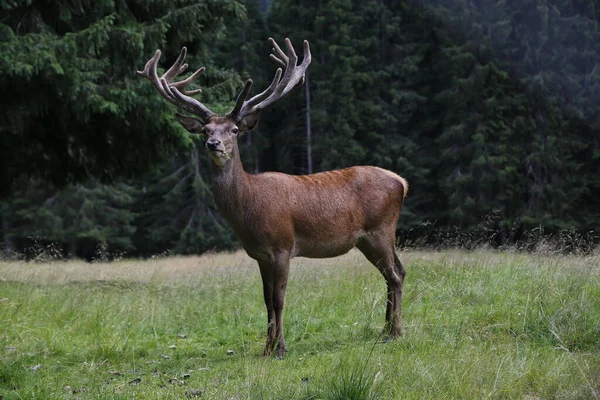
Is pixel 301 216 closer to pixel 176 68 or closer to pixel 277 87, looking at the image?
pixel 277 87

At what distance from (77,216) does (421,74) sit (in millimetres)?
15666

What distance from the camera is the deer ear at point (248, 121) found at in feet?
20.5

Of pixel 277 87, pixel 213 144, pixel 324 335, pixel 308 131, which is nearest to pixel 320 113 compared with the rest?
pixel 308 131

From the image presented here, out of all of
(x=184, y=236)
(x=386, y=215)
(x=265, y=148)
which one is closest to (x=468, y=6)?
(x=265, y=148)

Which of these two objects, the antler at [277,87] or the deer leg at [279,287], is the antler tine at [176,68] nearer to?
the antler at [277,87]

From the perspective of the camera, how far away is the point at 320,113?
1185 inches

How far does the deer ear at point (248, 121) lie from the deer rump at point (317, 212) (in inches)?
16.6

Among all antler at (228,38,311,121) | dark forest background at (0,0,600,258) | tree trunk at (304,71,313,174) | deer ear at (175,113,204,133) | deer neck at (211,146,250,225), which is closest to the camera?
deer neck at (211,146,250,225)

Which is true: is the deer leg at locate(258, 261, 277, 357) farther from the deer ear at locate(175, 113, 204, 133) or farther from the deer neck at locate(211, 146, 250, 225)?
the deer ear at locate(175, 113, 204, 133)

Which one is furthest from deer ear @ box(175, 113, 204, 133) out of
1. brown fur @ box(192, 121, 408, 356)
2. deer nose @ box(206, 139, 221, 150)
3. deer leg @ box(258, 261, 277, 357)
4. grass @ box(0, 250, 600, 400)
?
grass @ box(0, 250, 600, 400)

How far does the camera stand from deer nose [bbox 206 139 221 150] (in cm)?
582

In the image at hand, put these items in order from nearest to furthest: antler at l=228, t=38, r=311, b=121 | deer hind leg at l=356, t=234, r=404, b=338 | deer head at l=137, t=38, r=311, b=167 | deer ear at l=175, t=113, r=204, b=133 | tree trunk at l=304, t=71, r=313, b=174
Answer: deer head at l=137, t=38, r=311, b=167
antler at l=228, t=38, r=311, b=121
deer ear at l=175, t=113, r=204, b=133
deer hind leg at l=356, t=234, r=404, b=338
tree trunk at l=304, t=71, r=313, b=174

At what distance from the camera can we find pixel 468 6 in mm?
28750

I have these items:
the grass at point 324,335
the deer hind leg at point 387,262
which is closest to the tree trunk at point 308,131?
the grass at point 324,335
